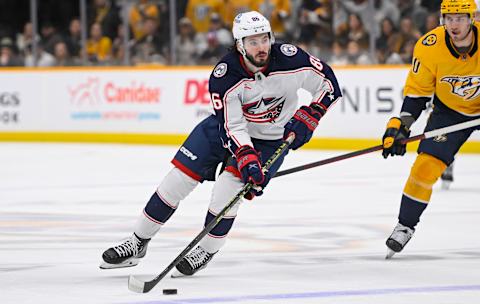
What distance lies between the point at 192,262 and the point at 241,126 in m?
0.60

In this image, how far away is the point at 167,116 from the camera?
1248 centimetres

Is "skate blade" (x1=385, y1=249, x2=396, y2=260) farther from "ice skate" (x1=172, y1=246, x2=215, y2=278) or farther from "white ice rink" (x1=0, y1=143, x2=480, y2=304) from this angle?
"ice skate" (x1=172, y1=246, x2=215, y2=278)

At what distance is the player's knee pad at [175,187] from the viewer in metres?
4.83

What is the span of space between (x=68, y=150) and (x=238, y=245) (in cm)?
660

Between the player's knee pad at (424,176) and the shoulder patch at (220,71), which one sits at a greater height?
the shoulder patch at (220,71)

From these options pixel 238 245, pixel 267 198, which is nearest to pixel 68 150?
pixel 267 198

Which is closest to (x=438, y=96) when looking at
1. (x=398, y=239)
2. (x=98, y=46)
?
(x=398, y=239)

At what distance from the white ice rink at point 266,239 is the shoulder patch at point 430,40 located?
95 centimetres

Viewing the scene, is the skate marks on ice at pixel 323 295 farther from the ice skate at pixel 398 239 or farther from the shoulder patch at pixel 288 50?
the shoulder patch at pixel 288 50

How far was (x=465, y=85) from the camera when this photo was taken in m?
5.13

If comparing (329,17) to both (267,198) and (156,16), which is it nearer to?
(156,16)

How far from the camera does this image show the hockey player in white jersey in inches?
183

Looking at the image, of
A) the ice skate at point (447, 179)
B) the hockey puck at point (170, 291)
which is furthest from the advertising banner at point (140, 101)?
the hockey puck at point (170, 291)

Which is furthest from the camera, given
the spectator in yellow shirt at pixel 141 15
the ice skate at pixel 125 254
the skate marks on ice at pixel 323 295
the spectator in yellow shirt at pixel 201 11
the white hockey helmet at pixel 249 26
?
the spectator in yellow shirt at pixel 141 15
